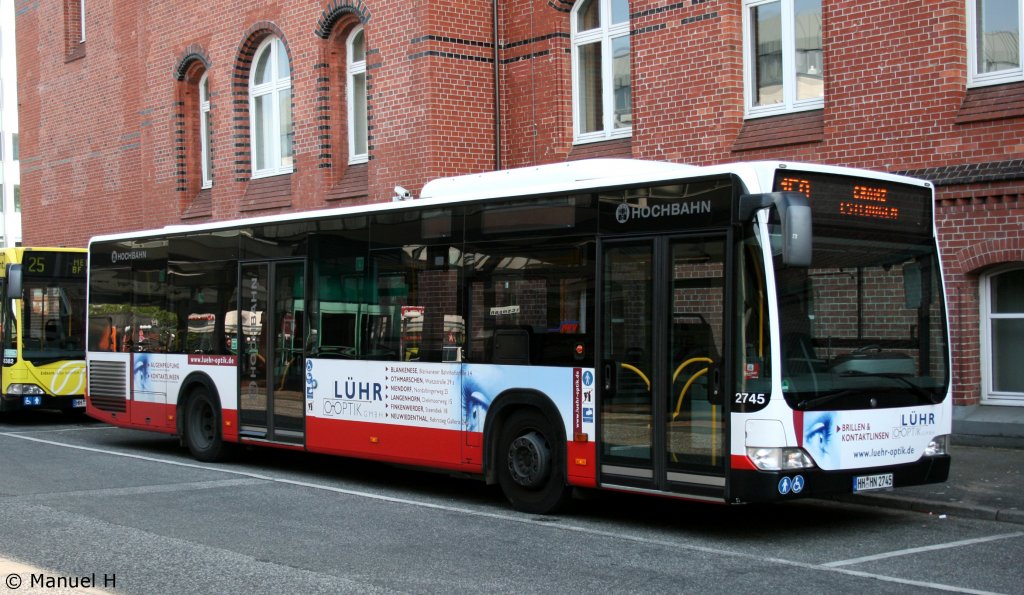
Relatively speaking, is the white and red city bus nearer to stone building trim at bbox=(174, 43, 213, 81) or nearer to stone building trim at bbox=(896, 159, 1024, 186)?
stone building trim at bbox=(896, 159, 1024, 186)

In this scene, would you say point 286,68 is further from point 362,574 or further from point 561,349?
point 362,574

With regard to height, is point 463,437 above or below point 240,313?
below

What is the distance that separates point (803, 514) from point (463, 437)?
304 centimetres

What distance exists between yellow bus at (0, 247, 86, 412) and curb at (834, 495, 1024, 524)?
13138mm

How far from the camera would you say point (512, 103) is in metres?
19.6

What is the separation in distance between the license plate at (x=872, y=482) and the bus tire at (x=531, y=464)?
2388 mm

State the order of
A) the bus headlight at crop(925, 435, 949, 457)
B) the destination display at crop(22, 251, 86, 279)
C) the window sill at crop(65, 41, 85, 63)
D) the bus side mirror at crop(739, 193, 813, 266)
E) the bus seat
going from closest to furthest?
the bus side mirror at crop(739, 193, 813, 266) → the bus headlight at crop(925, 435, 949, 457) → the bus seat → the destination display at crop(22, 251, 86, 279) → the window sill at crop(65, 41, 85, 63)

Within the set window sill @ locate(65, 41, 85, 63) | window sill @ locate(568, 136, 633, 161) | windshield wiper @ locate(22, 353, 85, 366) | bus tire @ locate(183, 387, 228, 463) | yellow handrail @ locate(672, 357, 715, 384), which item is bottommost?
bus tire @ locate(183, 387, 228, 463)

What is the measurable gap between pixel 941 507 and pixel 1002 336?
12.8 feet

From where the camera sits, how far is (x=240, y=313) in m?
14.2

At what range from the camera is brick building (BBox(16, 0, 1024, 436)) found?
13609 mm

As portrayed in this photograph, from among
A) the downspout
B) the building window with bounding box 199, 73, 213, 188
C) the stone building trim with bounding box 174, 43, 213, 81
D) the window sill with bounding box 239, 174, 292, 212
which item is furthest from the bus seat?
the building window with bounding box 199, 73, 213, 188

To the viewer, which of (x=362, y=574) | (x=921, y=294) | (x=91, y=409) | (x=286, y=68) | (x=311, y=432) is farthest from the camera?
(x=286, y=68)

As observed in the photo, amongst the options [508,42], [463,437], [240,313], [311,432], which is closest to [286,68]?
[508,42]
